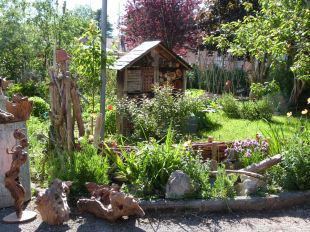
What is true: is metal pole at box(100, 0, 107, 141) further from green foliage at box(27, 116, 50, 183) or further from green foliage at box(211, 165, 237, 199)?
green foliage at box(211, 165, 237, 199)

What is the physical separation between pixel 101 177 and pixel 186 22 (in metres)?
14.7

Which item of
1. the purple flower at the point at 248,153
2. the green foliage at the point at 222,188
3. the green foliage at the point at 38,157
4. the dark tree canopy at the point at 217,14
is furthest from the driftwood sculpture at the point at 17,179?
the dark tree canopy at the point at 217,14

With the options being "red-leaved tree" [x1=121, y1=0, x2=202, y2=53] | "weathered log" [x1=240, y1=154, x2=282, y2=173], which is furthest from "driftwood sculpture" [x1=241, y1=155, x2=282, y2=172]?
"red-leaved tree" [x1=121, y1=0, x2=202, y2=53]

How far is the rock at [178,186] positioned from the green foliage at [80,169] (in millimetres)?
816

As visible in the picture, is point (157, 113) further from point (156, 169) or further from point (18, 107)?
point (18, 107)

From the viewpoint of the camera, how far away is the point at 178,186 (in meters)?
5.00

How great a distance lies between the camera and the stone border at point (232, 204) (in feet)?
16.2

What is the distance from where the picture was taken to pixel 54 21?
15461 mm

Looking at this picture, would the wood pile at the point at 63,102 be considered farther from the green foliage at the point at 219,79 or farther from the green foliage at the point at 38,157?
the green foliage at the point at 219,79

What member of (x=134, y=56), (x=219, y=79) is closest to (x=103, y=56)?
(x=134, y=56)

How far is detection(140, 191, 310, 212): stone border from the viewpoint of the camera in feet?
16.2

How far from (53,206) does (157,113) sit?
436 centimetres

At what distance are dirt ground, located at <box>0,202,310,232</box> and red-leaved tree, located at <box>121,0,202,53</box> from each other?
14.3 meters

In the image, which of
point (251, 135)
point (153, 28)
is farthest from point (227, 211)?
point (153, 28)
